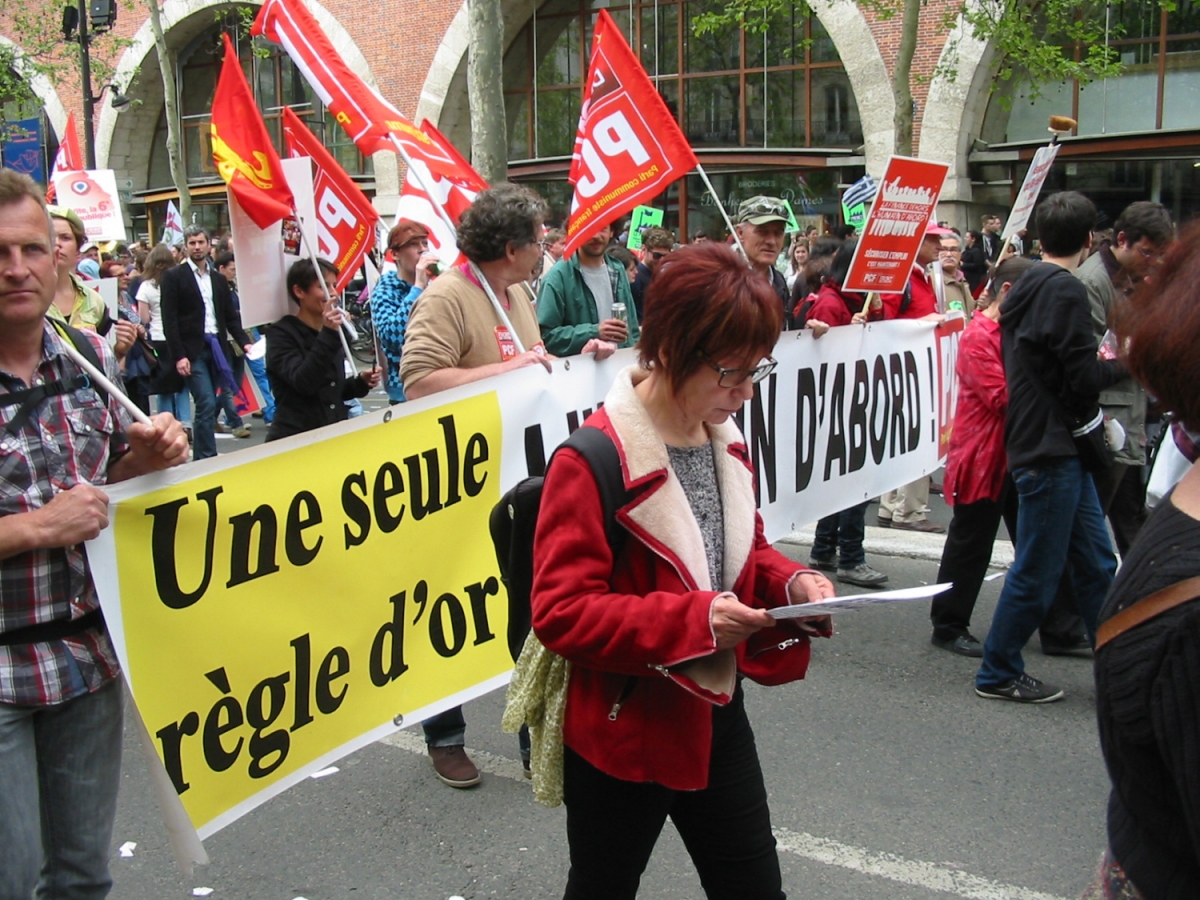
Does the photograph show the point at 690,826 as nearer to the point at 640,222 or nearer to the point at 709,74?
the point at 640,222

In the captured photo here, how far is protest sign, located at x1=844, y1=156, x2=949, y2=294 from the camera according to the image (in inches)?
231

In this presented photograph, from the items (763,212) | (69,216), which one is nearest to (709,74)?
(763,212)

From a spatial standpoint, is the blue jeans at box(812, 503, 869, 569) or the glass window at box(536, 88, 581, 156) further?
the glass window at box(536, 88, 581, 156)

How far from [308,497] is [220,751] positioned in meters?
0.68

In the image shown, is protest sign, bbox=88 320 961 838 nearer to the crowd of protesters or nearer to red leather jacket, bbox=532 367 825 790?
the crowd of protesters

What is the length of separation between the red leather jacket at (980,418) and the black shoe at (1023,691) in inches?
30.1

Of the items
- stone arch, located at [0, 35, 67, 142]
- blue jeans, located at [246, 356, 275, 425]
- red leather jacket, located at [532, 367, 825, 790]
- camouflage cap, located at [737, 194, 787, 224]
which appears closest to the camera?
red leather jacket, located at [532, 367, 825, 790]

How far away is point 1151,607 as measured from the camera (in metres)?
1.39

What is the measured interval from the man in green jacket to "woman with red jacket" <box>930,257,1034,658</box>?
5.33ft

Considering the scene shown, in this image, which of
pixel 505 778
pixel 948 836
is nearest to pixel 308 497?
pixel 505 778

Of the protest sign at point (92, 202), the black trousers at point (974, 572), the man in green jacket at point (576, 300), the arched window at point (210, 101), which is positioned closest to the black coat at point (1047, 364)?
the black trousers at point (974, 572)

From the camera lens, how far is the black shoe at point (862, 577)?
6.28m

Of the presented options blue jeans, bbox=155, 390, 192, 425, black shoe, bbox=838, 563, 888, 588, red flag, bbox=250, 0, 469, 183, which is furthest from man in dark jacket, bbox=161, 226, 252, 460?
black shoe, bbox=838, 563, 888, 588

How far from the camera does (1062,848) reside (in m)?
3.63
